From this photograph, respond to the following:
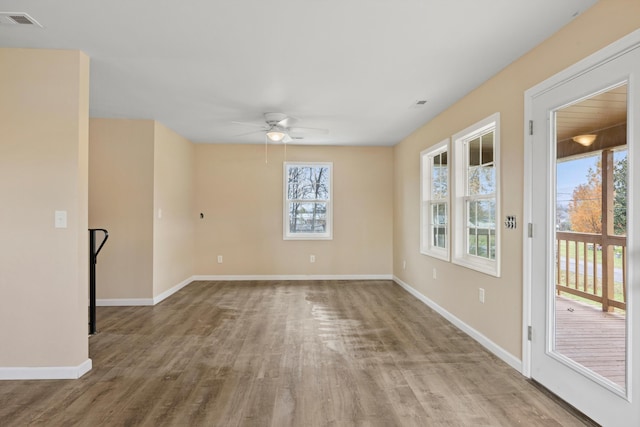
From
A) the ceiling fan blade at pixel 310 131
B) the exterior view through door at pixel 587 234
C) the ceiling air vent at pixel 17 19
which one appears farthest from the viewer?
the ceiling fan blade at pixel 310 131

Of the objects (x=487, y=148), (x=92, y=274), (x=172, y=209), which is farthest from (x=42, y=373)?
(x=487, y=148)

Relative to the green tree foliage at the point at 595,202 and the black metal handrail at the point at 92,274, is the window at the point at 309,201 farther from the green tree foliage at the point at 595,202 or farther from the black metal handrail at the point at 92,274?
the green tree foliage at the point at 595,202

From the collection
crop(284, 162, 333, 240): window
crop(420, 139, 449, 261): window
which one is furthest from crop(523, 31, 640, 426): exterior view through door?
crop(284, 162, 333, 240): window

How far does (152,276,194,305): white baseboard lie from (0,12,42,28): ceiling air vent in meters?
3.48

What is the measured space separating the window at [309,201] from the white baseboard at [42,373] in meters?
4.13

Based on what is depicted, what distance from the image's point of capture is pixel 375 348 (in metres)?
3.21

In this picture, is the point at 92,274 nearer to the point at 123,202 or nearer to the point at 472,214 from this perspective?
the point at 123,202

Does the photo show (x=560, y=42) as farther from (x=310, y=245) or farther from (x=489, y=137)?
(x=310, y=245)

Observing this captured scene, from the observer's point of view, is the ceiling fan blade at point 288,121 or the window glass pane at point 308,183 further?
the window glass pane at point 308,183

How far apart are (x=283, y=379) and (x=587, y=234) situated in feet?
7.56

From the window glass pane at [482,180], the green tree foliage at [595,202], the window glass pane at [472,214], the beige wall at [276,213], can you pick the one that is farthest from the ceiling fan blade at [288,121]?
the green tree foliage at [595,202]

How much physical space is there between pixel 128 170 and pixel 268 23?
3.37m

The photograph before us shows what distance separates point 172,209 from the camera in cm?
538

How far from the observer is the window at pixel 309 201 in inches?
257
